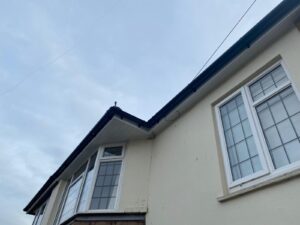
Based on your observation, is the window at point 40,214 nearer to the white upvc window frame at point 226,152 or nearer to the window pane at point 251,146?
the white upvc window frame at point 226,152

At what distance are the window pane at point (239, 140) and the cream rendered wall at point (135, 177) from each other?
2861 millimetres

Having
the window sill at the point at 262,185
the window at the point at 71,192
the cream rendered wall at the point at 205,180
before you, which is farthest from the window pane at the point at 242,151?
the window at the point at 71,192

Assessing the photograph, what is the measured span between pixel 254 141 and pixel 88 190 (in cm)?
503

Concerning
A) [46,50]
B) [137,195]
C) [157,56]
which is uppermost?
[157,56]

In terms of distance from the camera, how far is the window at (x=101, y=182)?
21.1ft

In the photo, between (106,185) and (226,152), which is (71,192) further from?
(226,152)

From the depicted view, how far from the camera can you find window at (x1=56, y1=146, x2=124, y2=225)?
643 cm

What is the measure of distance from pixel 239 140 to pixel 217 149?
460 mm

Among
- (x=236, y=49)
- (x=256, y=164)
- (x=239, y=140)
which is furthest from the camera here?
(x=236, y=49)

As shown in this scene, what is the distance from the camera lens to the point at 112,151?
7426 millimetres

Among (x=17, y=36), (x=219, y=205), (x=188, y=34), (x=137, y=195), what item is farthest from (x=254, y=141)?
(x=17, y=36)

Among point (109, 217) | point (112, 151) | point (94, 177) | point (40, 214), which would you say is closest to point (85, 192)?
point (94, 177)

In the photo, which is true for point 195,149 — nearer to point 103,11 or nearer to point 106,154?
point 106,154

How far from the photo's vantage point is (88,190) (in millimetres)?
6727
